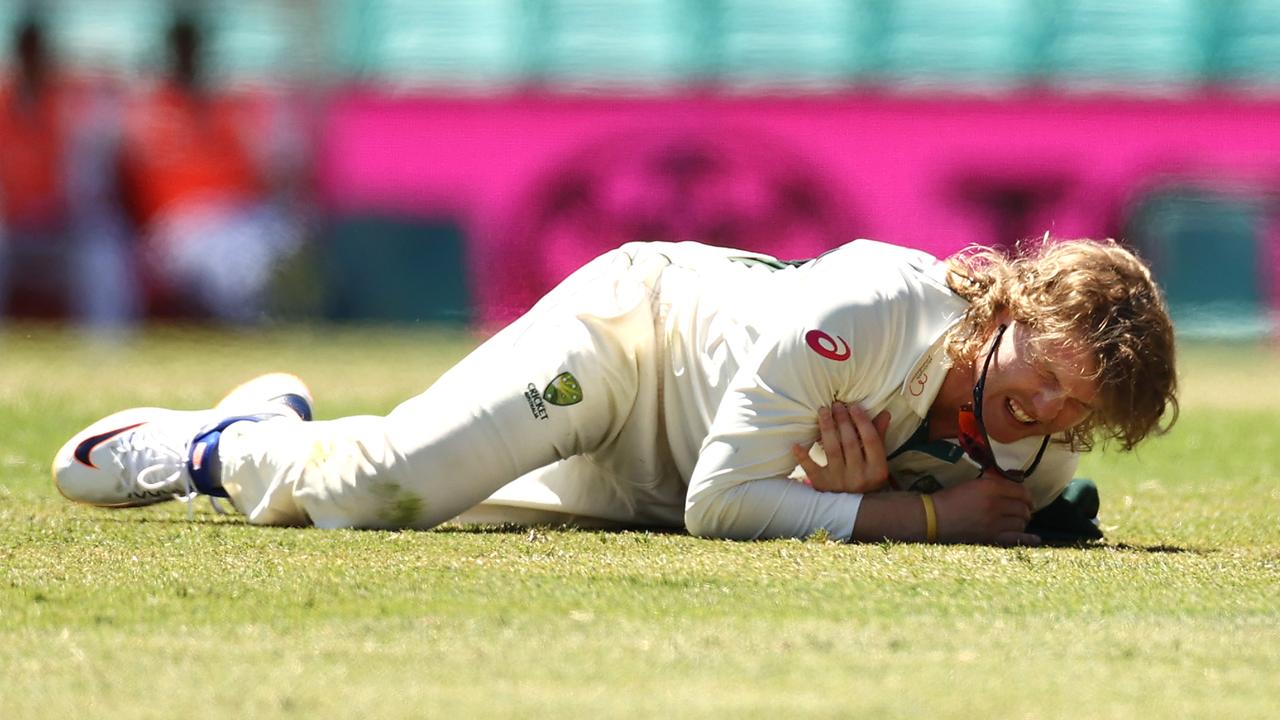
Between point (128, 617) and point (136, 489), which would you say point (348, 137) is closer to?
point (136, 489)

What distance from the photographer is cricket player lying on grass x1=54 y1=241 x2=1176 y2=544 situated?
12.6ft

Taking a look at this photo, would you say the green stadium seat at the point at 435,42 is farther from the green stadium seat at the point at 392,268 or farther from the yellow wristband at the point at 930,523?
the yellow wristband at the point at 930,523

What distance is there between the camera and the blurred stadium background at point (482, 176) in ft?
48.6

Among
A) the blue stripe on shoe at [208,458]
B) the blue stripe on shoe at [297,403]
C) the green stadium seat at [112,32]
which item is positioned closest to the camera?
the blue stripe on shoe at [208,458]

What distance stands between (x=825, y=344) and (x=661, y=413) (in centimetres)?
60

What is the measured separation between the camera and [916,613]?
3264 millimetres

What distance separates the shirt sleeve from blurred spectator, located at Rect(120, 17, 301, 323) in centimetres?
1128

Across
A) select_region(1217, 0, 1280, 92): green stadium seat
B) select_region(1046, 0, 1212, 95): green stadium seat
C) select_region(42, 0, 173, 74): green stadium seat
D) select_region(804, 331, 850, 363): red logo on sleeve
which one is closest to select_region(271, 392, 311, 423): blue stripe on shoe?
select_region(804, 331, 850, 363): red logo on sleeve

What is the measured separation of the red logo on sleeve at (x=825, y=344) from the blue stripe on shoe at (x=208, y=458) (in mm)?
1482

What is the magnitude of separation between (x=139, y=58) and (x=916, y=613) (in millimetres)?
13611

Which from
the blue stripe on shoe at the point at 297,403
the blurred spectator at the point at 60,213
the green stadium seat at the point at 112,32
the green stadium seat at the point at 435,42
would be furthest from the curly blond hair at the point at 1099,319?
the green stadium seat at the point at 435,42

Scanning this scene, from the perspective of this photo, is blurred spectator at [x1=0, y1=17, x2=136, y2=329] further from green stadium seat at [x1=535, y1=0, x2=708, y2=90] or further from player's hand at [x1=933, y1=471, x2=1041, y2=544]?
player's hand at [x1=933, y1=471, x2=1041, y2=544]

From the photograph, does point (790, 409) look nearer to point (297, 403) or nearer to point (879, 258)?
point (879, 258)

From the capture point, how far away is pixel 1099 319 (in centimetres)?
374
